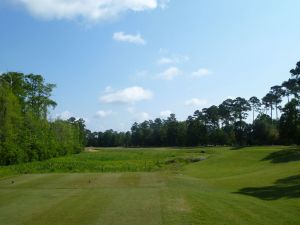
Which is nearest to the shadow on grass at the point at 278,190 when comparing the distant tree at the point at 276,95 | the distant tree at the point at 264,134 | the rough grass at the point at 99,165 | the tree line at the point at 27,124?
the rough grass at the point at 99,165

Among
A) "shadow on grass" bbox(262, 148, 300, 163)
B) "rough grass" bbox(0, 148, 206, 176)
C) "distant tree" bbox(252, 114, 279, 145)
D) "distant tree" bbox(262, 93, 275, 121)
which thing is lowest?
"rough grass" bbox(0, 148, 206, 176)

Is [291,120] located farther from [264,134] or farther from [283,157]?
[264,134]

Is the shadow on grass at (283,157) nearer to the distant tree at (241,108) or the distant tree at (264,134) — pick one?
the distant tree at (264,134)

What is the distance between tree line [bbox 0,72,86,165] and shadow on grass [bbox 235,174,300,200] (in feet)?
133

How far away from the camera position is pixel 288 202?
781 inches

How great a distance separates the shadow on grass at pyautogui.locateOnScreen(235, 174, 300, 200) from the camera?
2235 centimetres

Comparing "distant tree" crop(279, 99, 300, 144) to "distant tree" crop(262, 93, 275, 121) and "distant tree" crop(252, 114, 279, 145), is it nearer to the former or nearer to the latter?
"distant tree" crop(252, 114, 279, 145)

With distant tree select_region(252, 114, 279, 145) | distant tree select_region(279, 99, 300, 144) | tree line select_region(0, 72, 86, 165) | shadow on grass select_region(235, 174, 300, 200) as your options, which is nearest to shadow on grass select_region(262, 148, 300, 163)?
shadow on grass select_region(235, 174, 300, 200)

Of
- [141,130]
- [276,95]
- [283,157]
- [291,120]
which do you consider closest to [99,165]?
[283,157]

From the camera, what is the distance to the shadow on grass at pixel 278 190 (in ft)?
73.3

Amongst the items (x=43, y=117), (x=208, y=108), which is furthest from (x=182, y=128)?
(x=43, y=117)

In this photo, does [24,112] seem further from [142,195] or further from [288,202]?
[288,202]

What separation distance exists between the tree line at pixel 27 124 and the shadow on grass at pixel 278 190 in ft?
133

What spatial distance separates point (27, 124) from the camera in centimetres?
6950
